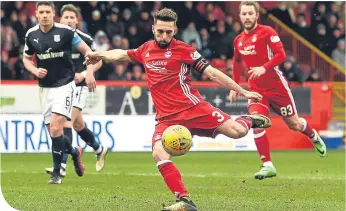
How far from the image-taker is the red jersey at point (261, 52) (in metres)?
13.4

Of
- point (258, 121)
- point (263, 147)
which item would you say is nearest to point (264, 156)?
point (263, 147)

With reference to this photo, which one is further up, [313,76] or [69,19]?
[69,19]

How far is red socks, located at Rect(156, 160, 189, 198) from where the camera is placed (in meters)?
9.50

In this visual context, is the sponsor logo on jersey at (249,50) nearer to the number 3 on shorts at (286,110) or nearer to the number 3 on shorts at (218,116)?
the number 3 on shorts at (286,110)

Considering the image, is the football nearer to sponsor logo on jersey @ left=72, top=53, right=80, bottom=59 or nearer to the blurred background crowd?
sponsor logo on jersey @ left=72, top=53, right=80, bottom=59

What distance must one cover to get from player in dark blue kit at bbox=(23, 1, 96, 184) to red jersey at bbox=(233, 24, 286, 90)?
227 centimetres

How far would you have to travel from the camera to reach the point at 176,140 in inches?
379

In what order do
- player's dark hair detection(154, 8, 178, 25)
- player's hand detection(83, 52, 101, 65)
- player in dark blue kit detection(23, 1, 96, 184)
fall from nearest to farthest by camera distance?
player's dark hair detection(154, 8, 178, 25) < player's hand detection(83, 52, 101, 65) < player in dark blue kit detection(23, 1, 96, 184)

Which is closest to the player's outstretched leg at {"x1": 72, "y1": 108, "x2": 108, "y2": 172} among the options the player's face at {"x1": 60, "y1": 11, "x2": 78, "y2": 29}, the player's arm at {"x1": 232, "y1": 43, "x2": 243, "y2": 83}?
the player's face at {"x1": 60, "y1": 11, "x2": 78, "y2": 29}

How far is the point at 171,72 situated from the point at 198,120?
0.62 meters

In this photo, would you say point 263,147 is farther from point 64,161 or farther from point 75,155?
point 64,161

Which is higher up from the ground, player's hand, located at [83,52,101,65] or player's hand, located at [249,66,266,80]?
player's hand, located at [83,52,101,65]

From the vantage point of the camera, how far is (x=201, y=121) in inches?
408

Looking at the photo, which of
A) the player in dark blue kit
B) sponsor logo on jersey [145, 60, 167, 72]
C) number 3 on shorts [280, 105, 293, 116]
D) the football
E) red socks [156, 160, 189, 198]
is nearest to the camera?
red socks [156, 160, 189, 198]
